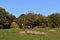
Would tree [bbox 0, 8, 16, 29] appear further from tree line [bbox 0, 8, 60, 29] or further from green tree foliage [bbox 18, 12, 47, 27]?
green tree foliage [bbox 18, 12, 47, 27]

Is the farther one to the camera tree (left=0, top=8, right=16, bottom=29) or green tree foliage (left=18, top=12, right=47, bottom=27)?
tree (left=0, top=8, right=16, bottom=29)

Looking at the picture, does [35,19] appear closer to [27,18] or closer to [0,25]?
[27,18]

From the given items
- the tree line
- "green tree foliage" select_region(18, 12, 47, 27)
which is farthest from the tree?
"green tree foliage" select_region(18, 12, 47, 27)

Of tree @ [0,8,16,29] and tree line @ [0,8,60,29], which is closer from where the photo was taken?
tree line @ [0,8,60,29]

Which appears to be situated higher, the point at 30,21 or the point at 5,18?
the point at 5,18

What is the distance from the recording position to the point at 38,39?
16375 mm

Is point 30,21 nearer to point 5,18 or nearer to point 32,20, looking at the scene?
point 32,20

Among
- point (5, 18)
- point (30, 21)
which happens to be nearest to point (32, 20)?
Result: point (30, 21)

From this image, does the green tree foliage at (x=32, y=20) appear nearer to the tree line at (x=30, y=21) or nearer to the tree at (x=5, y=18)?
the tree line at (x=30, y=21)

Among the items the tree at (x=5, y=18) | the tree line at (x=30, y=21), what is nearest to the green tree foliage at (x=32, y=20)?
the tree line at (x=30, y=21)

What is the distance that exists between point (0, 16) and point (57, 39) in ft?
157

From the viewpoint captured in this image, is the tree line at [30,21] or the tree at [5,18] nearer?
the tree line at [30,21]

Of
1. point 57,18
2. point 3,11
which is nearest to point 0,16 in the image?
point 3,11

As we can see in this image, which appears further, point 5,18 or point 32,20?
point 5,18
